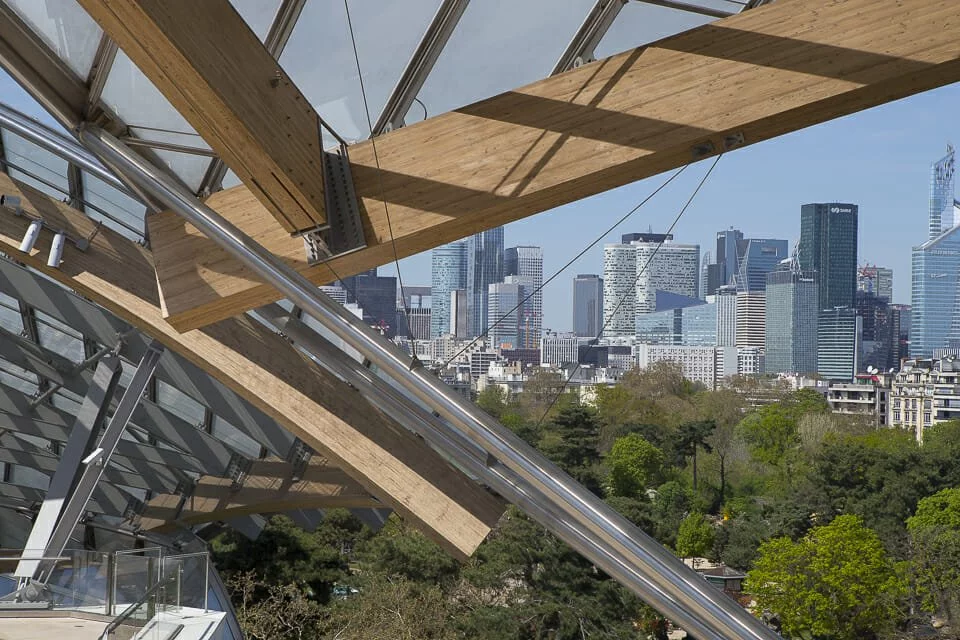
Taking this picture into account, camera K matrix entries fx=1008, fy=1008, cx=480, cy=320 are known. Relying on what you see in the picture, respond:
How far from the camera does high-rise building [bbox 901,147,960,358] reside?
170 m

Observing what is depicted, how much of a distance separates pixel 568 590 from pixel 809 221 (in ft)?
508

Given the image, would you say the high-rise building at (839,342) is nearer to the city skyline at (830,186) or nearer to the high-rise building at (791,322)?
the high-rise building at (791,322)

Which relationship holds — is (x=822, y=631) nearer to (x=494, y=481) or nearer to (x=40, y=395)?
(x=40, y=395)

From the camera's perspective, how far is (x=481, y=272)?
340 ft

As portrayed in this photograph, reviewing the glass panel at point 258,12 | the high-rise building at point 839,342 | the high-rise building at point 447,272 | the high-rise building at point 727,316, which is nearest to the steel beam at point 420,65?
the glass panel at point 258,12

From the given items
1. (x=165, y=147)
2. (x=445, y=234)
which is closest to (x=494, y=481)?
(x=445, y=234)

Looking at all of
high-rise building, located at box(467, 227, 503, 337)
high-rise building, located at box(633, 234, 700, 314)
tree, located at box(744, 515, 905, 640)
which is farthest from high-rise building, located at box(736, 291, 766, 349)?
tree, located at box(744, 515, 905, 640)

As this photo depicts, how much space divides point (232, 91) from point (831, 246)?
570ft

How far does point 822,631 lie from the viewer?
101 ft

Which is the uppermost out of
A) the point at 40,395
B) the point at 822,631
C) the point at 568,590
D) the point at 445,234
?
the point at 445,234

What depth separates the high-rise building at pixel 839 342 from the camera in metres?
151

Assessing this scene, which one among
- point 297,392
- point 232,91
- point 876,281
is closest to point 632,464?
point 297,392

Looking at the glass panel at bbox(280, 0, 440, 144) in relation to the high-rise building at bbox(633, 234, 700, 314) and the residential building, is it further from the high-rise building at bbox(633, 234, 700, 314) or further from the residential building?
the high-rise building at bbox(633, 234, 700, 314)

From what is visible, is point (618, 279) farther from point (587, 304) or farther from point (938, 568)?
point (938, 568)
